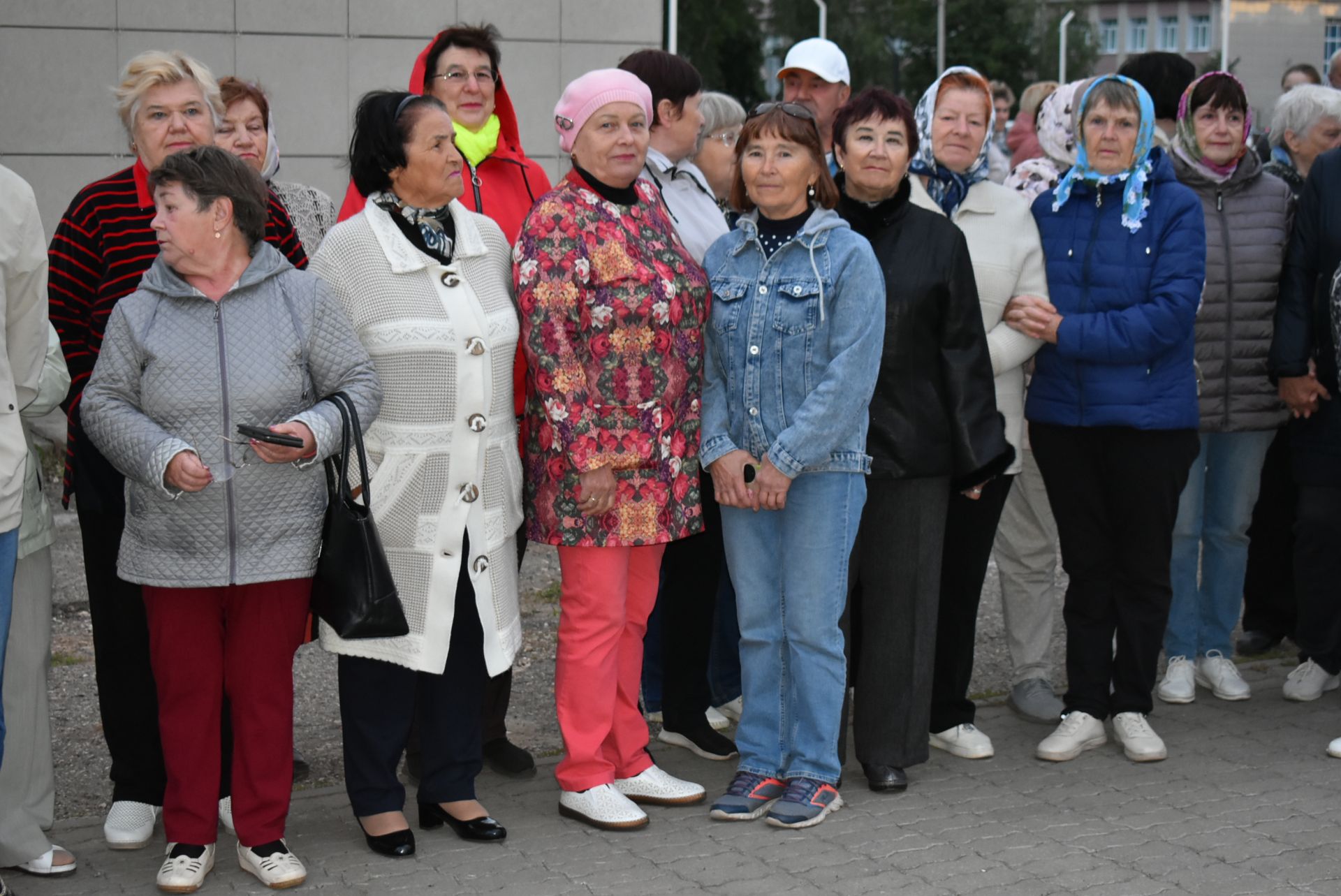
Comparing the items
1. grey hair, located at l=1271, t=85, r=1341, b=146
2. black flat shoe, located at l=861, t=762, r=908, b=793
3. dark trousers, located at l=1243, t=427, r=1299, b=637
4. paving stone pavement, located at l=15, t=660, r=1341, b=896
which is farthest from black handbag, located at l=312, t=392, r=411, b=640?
grey hair, located at l=1271, t=85, r=1341, b=146

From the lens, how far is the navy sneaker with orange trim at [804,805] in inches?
180

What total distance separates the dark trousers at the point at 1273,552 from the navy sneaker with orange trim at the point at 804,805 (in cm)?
257

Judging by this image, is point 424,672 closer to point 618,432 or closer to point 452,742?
point 452,742

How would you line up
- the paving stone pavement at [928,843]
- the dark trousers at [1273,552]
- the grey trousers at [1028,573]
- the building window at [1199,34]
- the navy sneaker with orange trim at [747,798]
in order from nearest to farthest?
the paving stone pavement at [928,843], the navy sneaker with orange trim at [747,798], the grey trousers at [1028,573], the dark trousers at [1273,552], the building window at [1199,34]

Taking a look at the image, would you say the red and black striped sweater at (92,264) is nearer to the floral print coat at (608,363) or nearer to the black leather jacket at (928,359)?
the floral print coat at (608,363)

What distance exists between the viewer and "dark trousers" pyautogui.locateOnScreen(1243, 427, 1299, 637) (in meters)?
6.48

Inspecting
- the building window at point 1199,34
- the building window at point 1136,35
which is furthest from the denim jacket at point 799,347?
the building window at point 1199,34

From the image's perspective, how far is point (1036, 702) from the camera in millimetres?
5641

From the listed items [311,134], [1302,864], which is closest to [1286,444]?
[1302,864]

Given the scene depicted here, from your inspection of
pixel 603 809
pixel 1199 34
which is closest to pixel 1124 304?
pixel 603 809

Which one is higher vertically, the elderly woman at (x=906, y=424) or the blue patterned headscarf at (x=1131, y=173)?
the blue patterned headscarf at (x=1131, y=173)

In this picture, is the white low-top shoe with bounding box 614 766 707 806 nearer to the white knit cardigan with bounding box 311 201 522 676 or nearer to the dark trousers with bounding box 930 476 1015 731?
the white knit cardigan with bounding box 311 201 522 676

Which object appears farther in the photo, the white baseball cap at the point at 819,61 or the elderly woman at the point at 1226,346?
the white baseball cap at the point at 819,61

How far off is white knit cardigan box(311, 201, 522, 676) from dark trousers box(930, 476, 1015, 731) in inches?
65.4
